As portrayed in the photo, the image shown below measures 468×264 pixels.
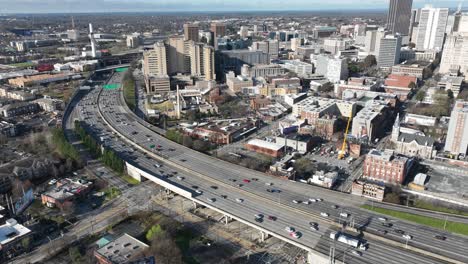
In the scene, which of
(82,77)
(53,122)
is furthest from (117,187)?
(82,77)

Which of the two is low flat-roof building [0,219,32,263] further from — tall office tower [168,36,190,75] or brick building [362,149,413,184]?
tall office tower [168,36,190,75]

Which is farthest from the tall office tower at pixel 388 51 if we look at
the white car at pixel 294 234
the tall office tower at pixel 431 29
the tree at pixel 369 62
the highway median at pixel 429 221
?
the white car at pixel 294 234

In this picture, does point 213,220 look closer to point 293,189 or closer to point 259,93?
point 293,189

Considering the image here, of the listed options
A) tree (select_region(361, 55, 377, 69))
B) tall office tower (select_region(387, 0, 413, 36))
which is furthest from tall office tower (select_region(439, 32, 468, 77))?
tall office tower (select_region(387, 0, 413, 36))

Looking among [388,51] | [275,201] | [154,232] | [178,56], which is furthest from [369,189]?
[388,51]

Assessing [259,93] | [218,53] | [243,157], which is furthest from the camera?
[218,53]

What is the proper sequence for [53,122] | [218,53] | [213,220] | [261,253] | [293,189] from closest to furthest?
[261,253] → [213,220] → [293,189] → [53,122] → [218,53]
